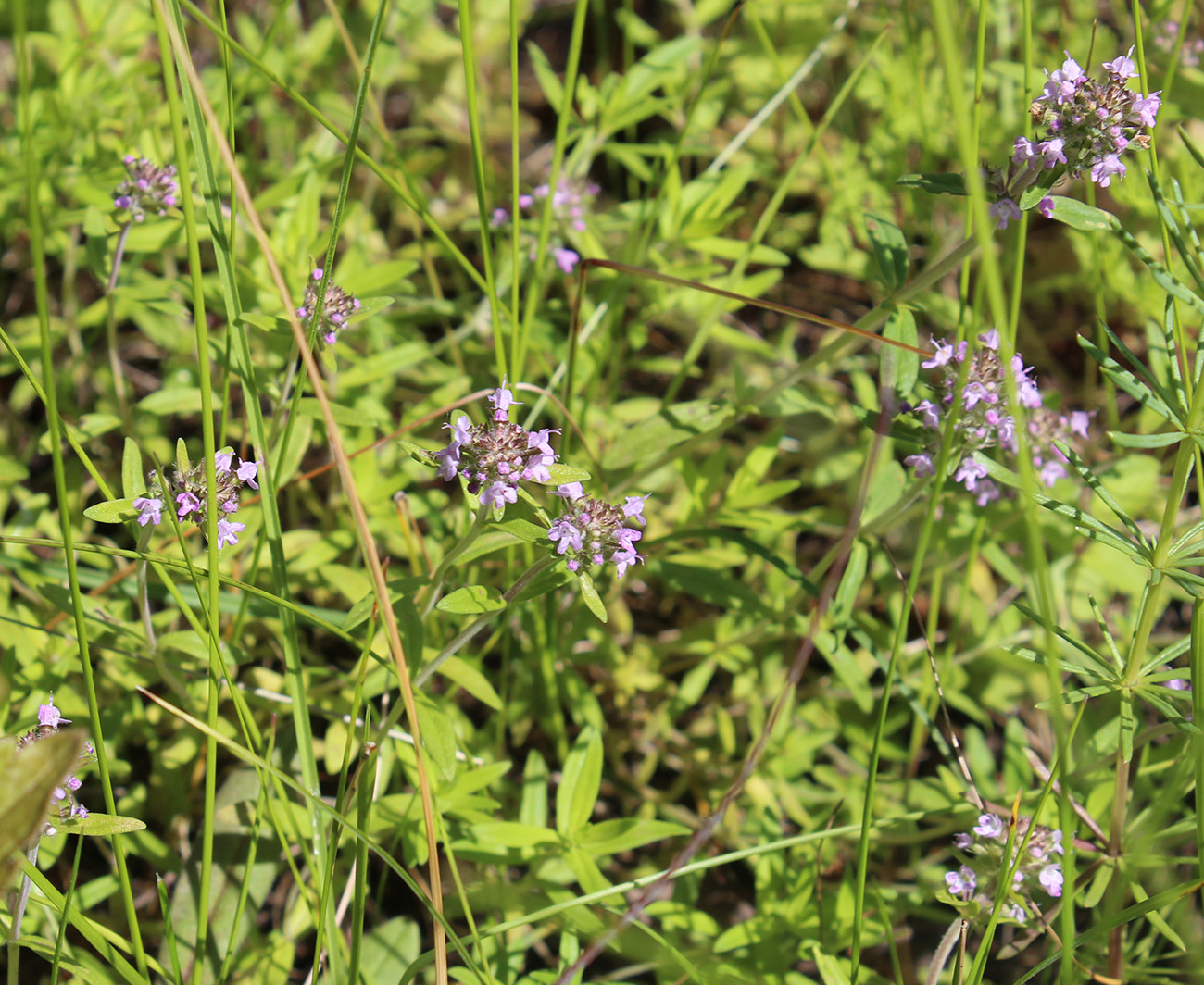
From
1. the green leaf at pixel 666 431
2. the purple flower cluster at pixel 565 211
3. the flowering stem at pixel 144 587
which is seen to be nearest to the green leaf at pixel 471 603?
the flowering stem at pixel 144 587

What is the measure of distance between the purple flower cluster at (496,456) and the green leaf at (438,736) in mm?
688

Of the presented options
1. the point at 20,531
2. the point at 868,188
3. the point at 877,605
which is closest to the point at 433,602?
the point at 20,531

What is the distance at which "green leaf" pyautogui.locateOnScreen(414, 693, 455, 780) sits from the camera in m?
2.66

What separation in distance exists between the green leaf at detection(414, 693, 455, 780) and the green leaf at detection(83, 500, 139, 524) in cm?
96

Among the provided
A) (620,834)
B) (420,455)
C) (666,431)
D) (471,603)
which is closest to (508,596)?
(471,603)

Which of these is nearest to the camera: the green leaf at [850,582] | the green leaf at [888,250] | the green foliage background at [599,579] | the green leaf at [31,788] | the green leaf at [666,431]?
the green leaf at [31,788]

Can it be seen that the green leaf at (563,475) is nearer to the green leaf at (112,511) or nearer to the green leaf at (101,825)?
the green leaf at (112,511)

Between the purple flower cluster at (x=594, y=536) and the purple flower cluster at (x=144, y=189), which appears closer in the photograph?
the purple flower cluster at (x=594, y=536)

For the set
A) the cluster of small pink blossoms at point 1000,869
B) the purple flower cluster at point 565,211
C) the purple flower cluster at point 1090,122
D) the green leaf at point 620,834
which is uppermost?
the purple flower cluster at point 1090,122

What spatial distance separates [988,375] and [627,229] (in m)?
2.21

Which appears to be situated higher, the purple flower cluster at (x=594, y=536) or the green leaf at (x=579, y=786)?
the purple flower cluster at (x=594, y=536)

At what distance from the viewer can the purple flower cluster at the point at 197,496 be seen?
261 centimetres

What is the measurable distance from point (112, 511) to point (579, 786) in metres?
1.68

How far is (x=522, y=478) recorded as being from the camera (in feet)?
7.89
